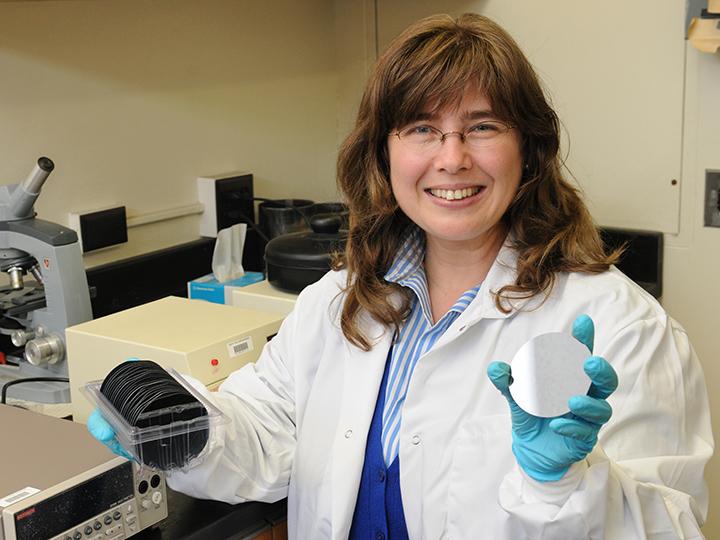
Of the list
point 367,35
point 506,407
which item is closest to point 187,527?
point 506,407

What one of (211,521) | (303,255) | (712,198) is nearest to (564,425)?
(211,521)

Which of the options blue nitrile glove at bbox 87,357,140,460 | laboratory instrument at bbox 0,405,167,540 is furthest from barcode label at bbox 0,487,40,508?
blue nitrile glove at bbox 87,357,140,460

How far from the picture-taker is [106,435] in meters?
1.16

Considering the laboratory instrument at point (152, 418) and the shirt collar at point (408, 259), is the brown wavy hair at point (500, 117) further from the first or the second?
the laboratory instrument at point (152, 418)

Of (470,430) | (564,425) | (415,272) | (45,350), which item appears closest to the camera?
(564,425)

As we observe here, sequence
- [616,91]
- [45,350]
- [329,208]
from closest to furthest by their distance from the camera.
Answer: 1. [45,350]
2. [616,91]
3. [329,208]

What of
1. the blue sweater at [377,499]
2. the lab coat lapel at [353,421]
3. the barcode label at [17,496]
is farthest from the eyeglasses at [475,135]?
the barcode label at [17,496]

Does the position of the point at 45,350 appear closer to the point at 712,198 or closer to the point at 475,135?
the point at 475,135

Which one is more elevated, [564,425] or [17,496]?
[564,425]

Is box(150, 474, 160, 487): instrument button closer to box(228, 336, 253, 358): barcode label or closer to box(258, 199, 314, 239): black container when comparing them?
box(228, 336, 253, 358): barcode label

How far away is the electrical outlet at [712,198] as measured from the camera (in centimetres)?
198

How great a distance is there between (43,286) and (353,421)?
758 millimetres

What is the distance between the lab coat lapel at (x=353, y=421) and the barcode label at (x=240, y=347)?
9.2 inches

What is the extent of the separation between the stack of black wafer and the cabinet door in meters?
1.16
